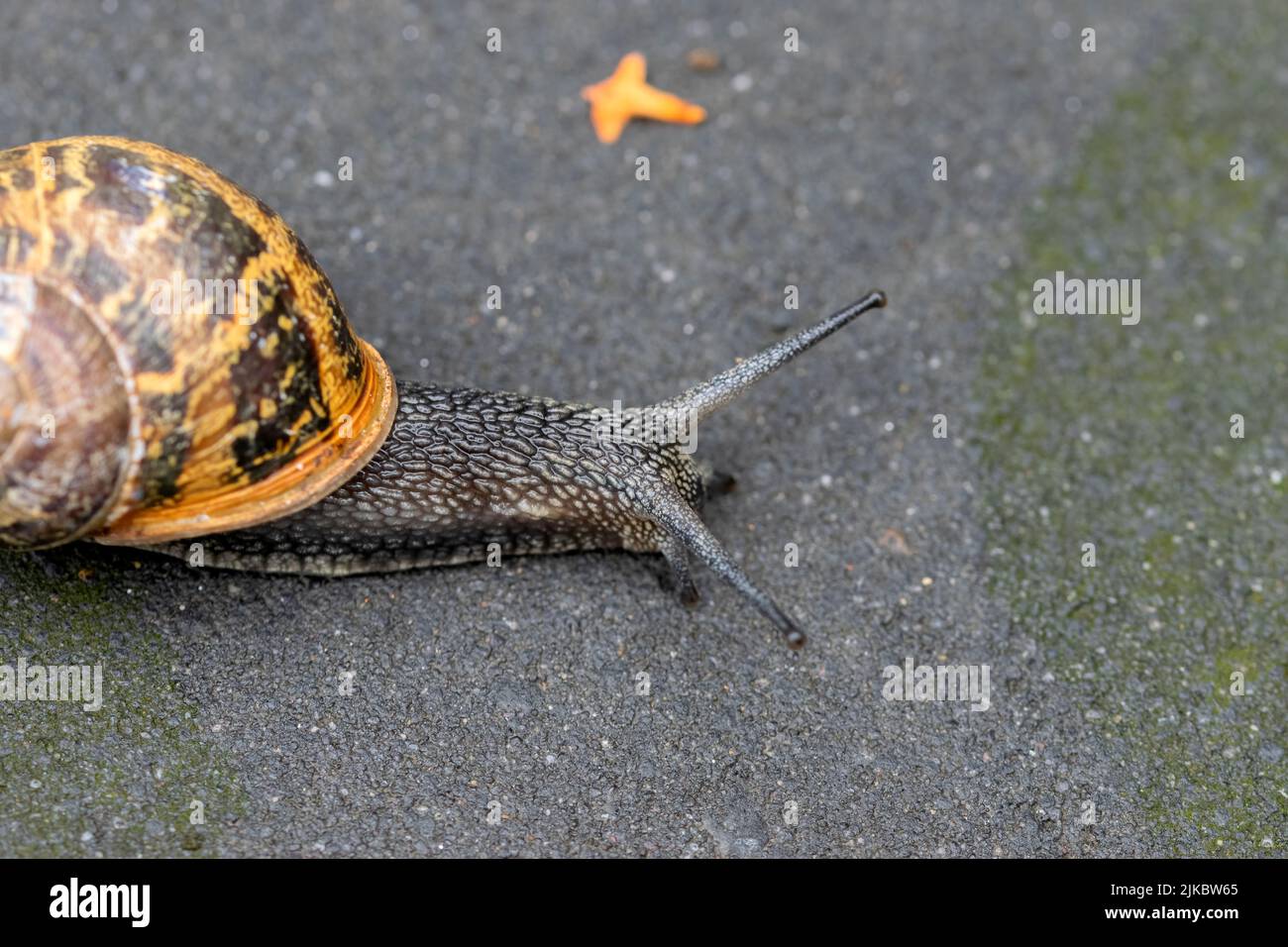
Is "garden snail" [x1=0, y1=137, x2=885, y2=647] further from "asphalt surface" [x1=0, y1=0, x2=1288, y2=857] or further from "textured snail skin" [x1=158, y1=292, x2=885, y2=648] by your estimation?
"asphalt surface" [x1=0, y1=0, x2=1288, y2=857]

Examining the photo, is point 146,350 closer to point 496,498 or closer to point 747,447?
point 496,498

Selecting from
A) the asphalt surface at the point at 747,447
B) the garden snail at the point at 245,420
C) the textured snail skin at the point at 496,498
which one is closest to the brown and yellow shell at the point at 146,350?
the garden snail at the point at 245,420

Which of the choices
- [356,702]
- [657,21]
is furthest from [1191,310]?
[356,702]

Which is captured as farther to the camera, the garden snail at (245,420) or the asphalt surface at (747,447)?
the asphalt surface at (747,447)

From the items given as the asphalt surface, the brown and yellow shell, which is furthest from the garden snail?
the asphalt surface

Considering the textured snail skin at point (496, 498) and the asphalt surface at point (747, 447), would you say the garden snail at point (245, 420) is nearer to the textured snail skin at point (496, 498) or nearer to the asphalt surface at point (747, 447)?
the textured snail skin at point (496, 498)

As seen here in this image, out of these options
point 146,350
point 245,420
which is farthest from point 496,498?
point 146,350

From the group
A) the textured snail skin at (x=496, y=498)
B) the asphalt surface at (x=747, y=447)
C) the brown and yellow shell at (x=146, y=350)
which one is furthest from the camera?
the textured snail skin at (x=496, y=498)
